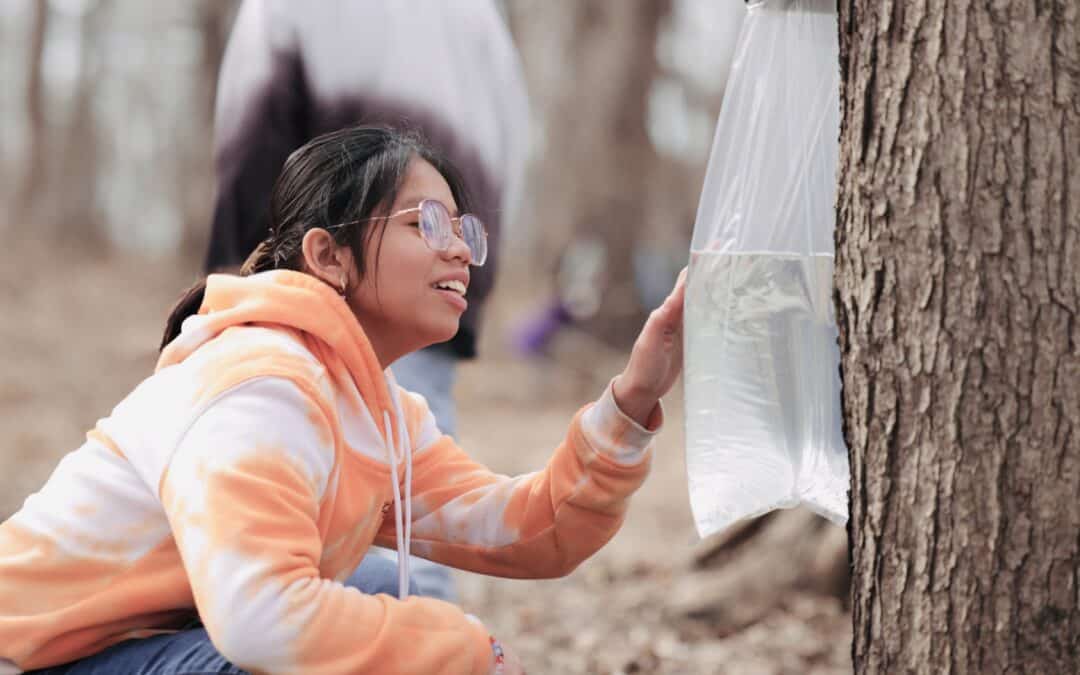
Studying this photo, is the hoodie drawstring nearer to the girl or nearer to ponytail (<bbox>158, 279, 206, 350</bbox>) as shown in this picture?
the girl

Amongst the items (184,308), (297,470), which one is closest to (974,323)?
(297,470)

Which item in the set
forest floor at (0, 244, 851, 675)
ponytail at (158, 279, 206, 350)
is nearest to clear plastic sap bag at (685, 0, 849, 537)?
ponytail at (158, 279, 206, 350)

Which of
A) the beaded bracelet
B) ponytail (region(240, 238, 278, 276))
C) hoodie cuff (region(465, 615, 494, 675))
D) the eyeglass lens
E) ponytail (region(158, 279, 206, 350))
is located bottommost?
the beaded bracelet

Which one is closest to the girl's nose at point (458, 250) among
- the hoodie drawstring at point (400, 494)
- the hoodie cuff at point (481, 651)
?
the hoodie drawstring at point (400, 494)

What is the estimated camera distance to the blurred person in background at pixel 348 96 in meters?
2.87

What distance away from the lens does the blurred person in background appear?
287cm

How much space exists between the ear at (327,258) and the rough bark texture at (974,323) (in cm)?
74

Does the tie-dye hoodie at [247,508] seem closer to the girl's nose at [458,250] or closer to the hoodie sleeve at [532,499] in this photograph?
the hoodie sleeve at [532,499]

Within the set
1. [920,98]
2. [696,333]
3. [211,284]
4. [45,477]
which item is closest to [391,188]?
[211,284]

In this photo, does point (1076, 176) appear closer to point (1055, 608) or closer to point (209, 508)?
point (1055, 608)

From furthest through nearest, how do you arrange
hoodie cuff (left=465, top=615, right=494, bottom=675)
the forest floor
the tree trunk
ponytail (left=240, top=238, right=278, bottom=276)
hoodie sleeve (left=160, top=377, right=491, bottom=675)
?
the tree trunk → the forest floor → ponytail (left=240, top=238, right=278, bottom=276) → hoodie cuff (left=465, top=615, right=494, bottom=675) → hoodie sleeve (left=160, top=377, right=491, bottom=675)

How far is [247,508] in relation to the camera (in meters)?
1.59

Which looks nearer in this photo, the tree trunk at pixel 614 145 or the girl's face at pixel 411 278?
the girl's face at pixel 411 278

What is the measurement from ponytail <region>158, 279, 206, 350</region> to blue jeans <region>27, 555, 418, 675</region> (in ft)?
1.56
